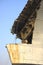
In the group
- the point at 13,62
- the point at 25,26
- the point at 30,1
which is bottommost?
the point at 13,62

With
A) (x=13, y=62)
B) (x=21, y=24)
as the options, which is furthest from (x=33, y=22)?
(x=13, y=62)

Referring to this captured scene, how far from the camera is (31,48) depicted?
6.63 m

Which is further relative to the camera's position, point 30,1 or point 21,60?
point 30,1

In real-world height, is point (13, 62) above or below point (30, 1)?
below

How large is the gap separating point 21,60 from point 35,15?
1420 millimetres

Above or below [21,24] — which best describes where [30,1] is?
above

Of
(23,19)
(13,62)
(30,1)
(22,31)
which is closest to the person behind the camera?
(13,62)

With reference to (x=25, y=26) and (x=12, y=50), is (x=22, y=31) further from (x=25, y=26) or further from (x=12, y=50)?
(x=12, y=50)

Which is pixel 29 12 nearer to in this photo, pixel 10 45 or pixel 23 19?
pixel 23 19

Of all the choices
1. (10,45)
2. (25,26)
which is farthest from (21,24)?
(10,45)

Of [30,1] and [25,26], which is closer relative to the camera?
[30,1]

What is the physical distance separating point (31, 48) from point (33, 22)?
0.87 metres

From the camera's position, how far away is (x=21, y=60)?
21.4 feet

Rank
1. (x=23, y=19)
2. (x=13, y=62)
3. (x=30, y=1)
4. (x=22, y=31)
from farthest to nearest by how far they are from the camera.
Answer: (x=22, y=31), (x=23, y=19), (x=30, y=1), (x=13, y=62)
